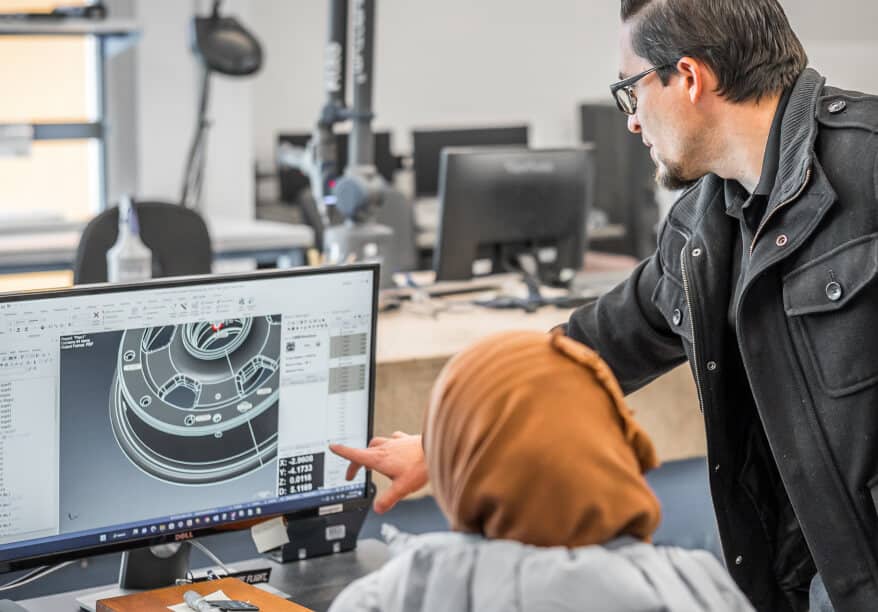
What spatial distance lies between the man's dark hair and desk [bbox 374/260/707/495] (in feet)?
2.87

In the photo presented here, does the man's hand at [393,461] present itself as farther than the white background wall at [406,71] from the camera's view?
No

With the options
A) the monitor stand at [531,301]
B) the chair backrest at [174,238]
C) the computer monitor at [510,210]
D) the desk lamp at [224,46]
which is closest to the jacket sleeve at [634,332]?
the monitor stand at [531,301]

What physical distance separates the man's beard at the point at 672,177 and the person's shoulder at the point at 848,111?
0.67 ft

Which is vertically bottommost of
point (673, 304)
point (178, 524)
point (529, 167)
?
point (178, 524)

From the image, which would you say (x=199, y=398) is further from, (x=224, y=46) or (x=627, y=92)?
(x=224, y=46)

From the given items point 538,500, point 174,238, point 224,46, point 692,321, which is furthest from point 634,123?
point 224,46

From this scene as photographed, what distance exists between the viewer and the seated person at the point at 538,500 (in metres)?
Answer: 0.98

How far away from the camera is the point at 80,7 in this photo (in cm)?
520

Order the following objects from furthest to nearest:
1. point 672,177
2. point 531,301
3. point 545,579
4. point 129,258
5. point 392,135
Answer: point 392,135 → point 531,301 → point 129,258 → point 672,177 → point 545,579

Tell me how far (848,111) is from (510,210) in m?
1.77

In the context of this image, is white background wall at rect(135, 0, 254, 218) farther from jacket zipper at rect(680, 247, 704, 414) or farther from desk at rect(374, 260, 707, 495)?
jacket zipper at rect(680, 247, 704, 414)

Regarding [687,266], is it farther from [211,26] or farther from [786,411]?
[211,26]

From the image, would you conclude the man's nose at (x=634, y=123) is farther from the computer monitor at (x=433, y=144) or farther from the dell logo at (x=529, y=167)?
the computer monitor at (x=433, y=144)

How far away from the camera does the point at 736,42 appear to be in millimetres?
1717
